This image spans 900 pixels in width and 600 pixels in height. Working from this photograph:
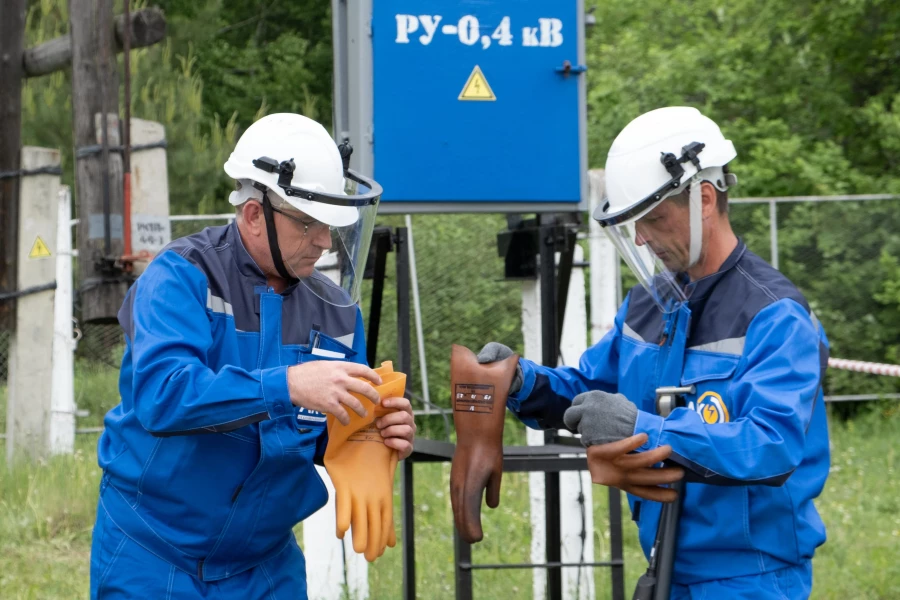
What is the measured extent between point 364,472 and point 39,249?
14.0 ft

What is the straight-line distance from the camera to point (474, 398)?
9.78ft

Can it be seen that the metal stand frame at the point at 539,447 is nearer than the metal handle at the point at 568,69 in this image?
Yes

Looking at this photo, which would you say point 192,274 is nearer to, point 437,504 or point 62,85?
point 437,504

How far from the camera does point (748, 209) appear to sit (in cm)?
978

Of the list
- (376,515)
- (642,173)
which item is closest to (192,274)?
(376,515)

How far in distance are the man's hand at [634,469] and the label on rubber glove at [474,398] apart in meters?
0.49

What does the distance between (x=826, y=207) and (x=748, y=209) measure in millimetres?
657

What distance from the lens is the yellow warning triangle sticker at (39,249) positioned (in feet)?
20.9

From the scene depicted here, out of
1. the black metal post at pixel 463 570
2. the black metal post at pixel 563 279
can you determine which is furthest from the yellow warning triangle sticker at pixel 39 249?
the black metal post at pixel 463 570

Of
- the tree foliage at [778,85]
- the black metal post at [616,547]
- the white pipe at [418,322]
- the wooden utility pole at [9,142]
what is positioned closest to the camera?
the black metal post at [616,547]

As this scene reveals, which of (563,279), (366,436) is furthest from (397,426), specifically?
(563,279)

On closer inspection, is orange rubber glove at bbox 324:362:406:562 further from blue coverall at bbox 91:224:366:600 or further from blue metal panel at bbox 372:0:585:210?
blue metal panel at bbox 372:0:585:210

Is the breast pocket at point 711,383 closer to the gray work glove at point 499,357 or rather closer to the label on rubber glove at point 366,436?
the gray work glove at point 499,357

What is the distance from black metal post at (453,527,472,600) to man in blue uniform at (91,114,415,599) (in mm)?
1012
